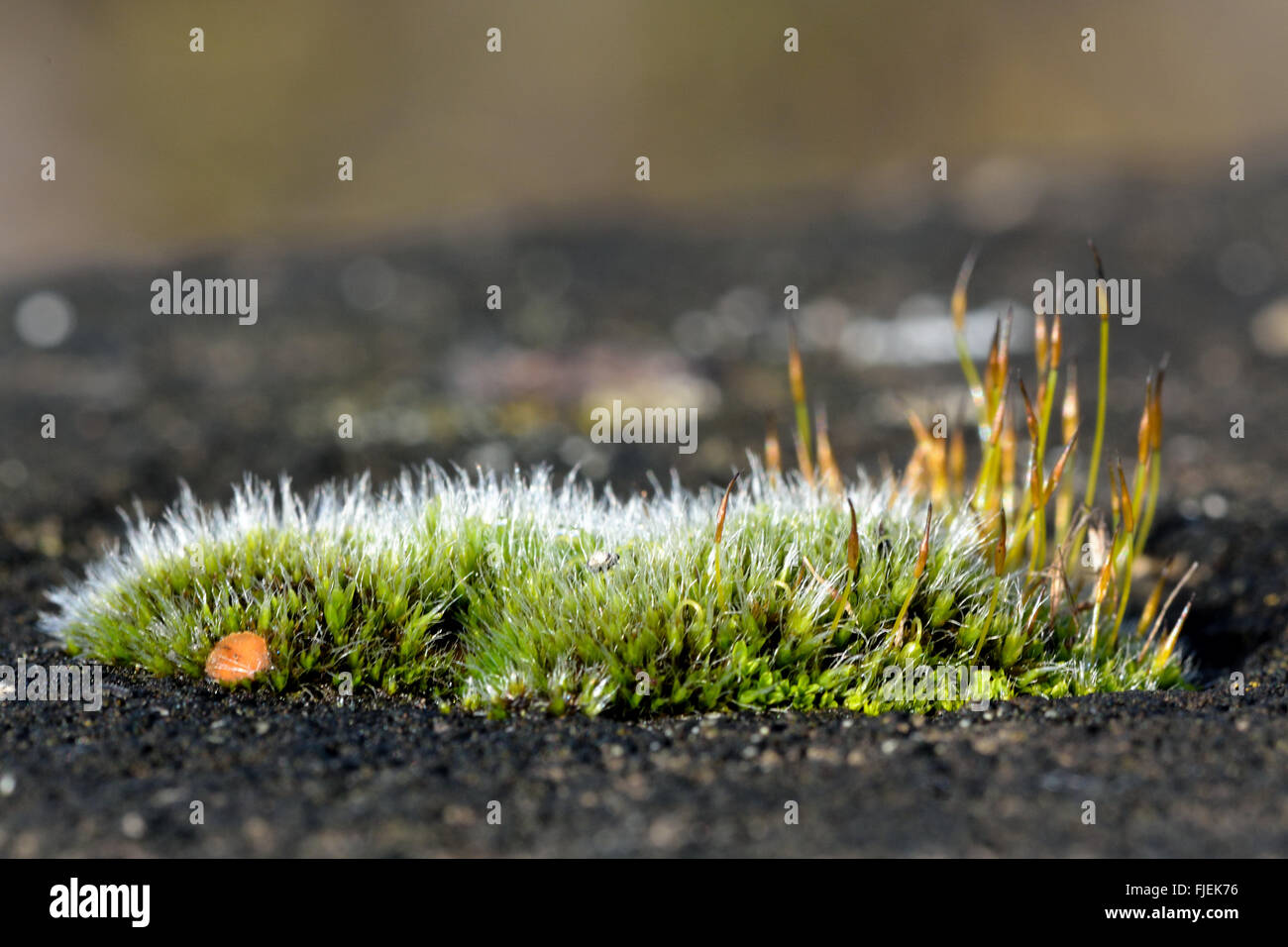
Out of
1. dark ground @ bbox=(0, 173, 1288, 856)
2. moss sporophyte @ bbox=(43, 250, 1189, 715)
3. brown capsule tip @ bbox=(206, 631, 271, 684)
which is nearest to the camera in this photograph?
dark ground @ bbox=(0, 173, 1288, 856)

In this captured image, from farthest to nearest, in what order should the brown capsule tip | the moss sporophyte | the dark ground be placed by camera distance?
1. the brown capsule tip
2. the moss sporophyte
3. the dark ground

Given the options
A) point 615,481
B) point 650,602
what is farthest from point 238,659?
point 615,481

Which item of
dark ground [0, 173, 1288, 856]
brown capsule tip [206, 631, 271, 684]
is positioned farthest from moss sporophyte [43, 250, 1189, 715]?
dark ground [0, 173, 1288, 856]

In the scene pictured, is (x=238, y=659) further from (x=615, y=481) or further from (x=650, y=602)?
(x=615, y=481)

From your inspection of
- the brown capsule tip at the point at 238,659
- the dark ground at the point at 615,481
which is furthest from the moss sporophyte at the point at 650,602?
the dark ground at the point at 615,481

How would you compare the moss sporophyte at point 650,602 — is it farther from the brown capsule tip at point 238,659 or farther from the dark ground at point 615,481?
the dark ground at point 615,481

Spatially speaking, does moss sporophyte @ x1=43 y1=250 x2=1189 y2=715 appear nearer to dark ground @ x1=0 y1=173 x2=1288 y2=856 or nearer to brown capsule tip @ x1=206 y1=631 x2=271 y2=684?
brown capsule tip @ x1=206 y1=631 x2=271 y2=684
